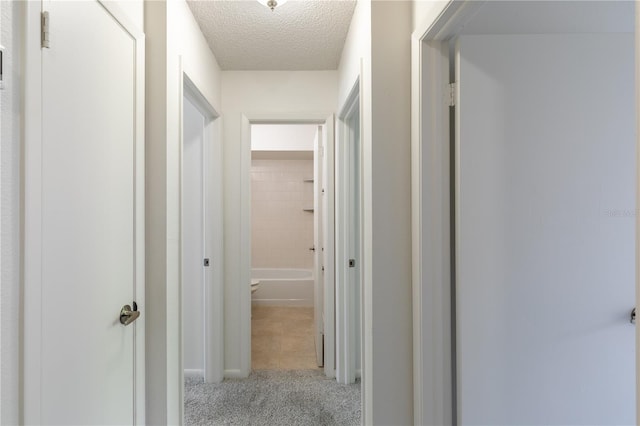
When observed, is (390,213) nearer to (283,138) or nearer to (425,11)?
(425,11)

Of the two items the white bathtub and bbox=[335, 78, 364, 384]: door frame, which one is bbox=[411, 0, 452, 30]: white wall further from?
the white bathtub

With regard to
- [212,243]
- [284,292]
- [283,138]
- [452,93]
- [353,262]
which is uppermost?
[283,138]

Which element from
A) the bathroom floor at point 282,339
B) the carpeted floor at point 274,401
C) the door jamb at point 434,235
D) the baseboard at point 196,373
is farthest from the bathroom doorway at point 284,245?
the door jamb at point 434,235

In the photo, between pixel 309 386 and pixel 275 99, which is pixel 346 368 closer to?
pixel 309 386

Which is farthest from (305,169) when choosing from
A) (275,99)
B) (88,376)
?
(88,376)

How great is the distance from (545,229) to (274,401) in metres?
1.91

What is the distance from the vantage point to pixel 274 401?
2.02 meters

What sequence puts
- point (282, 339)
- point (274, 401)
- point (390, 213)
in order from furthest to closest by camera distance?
point (282, 339) → point (274, 401) → point (390, 213)

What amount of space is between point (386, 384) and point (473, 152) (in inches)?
39.9

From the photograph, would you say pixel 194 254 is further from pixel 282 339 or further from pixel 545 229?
pixel 545 229

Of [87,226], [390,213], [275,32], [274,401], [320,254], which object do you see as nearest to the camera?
[87,226]

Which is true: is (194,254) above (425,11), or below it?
below

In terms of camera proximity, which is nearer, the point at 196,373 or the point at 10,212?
the point at 10,212

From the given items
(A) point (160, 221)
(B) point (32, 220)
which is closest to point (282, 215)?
(A) point (160, 221)
